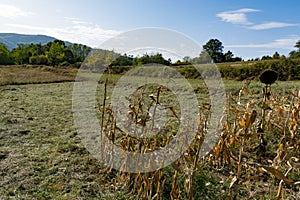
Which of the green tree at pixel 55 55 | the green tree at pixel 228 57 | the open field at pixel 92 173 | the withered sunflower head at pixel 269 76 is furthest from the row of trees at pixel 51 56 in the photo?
the withered sunflower head at pixel 269 76

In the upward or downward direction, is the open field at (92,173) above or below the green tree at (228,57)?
below

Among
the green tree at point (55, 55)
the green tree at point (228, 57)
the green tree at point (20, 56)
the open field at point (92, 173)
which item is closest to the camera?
the open field at point (92, 173)

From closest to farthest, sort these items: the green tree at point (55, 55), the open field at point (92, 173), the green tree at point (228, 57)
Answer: the open field at point (92, 173) < the green tree at point (228, 57) < the green tree at point (55, 55)

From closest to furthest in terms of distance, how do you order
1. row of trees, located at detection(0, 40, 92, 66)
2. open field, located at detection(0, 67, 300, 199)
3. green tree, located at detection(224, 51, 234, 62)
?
open field, located at detection(0, 67, 300, 199), green tree, located at detection(224, 51, 234, 62), row of trees, located at detection(0, 40, 92, 66)

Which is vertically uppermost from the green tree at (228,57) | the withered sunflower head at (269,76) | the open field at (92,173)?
the green tree at (228,57)

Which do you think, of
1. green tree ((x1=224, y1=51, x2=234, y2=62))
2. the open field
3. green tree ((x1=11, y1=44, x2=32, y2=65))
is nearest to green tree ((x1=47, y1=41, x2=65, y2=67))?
green tree ((x1=11, y1=44, x2=32, y2=65))

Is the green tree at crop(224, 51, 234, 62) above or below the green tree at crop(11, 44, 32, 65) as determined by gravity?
above

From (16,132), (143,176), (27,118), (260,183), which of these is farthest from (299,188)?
(27,118)

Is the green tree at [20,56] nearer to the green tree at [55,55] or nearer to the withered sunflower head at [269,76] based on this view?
the green tree at [55,55]

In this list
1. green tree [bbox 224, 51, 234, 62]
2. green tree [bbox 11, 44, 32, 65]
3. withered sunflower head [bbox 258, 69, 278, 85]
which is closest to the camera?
Answer: withered sunflower head [bbox 258, 69, 278, 85]

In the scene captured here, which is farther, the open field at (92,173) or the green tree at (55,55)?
the green tree at (55,55)

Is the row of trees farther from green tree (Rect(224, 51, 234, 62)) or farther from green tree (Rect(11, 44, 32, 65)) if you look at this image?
green tree (Rect(224, 51, 234, 62))

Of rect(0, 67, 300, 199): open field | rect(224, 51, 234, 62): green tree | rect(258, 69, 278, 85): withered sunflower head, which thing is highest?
rect(224, 51, 234, 62): green tree

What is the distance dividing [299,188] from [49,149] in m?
2.55
